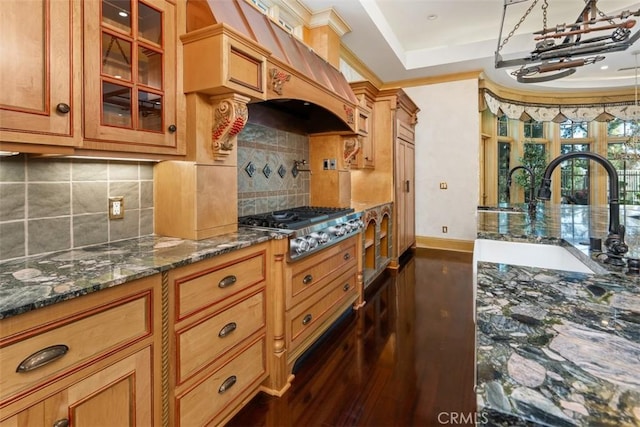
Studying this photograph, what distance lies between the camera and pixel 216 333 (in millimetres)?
1508

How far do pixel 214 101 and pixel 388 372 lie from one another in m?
1.94

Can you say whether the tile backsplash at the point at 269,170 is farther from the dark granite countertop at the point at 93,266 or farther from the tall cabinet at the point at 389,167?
the tall cabinet at the point at 389,167

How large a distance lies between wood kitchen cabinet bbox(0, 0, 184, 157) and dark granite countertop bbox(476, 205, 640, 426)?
1.52 metres

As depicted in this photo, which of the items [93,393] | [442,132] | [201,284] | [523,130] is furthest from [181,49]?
[523,130]

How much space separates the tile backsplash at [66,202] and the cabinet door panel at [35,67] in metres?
0.31

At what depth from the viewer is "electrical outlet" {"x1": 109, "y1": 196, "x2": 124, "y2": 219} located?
1.66 meters

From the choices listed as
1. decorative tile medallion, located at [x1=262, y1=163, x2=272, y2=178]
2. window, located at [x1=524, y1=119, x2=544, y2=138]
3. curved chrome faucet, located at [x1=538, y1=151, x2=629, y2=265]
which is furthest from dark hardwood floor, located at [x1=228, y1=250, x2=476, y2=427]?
window, located at [x1=524, y1=119, x2=544, y2=138]

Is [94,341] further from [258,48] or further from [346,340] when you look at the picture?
[346,340]

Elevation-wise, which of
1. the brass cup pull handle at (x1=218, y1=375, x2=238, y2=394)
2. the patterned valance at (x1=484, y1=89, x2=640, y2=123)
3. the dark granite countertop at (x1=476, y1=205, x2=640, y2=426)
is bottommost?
the brass cup pull handle at (x1=218, y1=375, x2=238, y2=394)

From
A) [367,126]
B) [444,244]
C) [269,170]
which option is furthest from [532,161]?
[269,170]

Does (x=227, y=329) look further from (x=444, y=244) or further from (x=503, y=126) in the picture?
(x=503, y=126)

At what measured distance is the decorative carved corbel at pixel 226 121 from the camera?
174 cm

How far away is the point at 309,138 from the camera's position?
3373mm

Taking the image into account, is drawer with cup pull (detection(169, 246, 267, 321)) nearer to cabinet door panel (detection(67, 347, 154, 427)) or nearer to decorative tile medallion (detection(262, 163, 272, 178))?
cabinet door panel (detection(67, 347, 154, 427))
